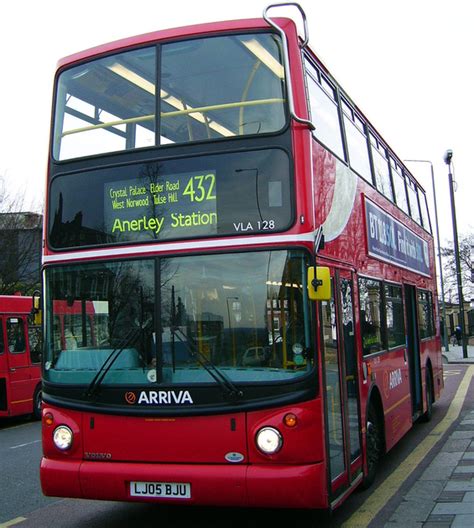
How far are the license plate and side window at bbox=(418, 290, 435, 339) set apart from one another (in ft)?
23.9

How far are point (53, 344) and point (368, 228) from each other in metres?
3.91

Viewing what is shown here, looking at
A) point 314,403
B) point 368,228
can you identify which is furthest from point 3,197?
point 314,403

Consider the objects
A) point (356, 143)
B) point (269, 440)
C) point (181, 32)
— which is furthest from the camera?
Result: point (356, 143)

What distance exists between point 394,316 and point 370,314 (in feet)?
5.26

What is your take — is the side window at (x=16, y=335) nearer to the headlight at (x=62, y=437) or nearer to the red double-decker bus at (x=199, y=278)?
the red double-decker bus at (x=199, y=278)

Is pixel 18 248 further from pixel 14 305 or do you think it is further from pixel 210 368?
pixel 210 368

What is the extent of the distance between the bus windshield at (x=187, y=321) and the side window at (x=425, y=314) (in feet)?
22.5

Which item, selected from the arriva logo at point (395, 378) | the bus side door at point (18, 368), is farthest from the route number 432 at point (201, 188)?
the bus side door at point (18, 368)

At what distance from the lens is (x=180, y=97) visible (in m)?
6.32

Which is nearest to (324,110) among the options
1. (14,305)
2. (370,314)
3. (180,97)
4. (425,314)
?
(180,97)

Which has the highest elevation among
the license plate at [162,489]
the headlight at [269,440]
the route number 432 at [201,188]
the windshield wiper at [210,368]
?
the route number 432 at [201,188]

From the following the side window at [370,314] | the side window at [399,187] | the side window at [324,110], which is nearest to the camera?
the side window at [324,110]

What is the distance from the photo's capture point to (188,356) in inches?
226

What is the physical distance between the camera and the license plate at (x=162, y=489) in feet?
18.1
